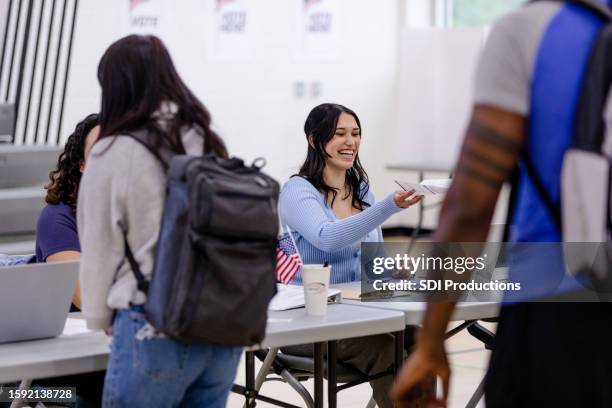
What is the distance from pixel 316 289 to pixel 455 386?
2.26 metres

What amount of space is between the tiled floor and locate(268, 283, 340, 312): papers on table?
59.4 inches

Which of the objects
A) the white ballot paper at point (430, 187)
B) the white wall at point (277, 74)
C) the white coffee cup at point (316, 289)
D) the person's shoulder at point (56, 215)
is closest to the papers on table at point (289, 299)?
the white coffee cup at point (316, 289)

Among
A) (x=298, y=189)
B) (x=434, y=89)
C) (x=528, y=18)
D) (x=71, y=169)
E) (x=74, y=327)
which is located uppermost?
(x=528, y=18)

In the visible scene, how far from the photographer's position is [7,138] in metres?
6.77

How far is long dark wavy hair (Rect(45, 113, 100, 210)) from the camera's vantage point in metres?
3.27

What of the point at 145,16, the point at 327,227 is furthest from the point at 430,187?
the point at 145,16

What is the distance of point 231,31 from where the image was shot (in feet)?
27.6

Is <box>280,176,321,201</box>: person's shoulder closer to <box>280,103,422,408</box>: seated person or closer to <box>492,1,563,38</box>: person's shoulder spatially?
<box>280,103,422,408</box>: seated person

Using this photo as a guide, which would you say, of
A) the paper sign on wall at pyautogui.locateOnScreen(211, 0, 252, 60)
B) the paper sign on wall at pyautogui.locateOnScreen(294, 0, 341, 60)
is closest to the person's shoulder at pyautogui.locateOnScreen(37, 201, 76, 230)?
the paper sign on wall at pyautogui.locateOnScreen(211, 0, 252, 60)

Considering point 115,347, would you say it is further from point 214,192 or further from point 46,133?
point 46,133

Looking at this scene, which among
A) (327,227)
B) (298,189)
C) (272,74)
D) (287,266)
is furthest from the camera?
(272,74)

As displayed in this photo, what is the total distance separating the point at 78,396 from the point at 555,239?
1.73m

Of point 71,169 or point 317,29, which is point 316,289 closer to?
point 71,169

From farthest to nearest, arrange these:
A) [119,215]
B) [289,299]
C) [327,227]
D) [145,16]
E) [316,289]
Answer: [145,16] → [327,227] → [289,299] → [316,289] → [119,215]
